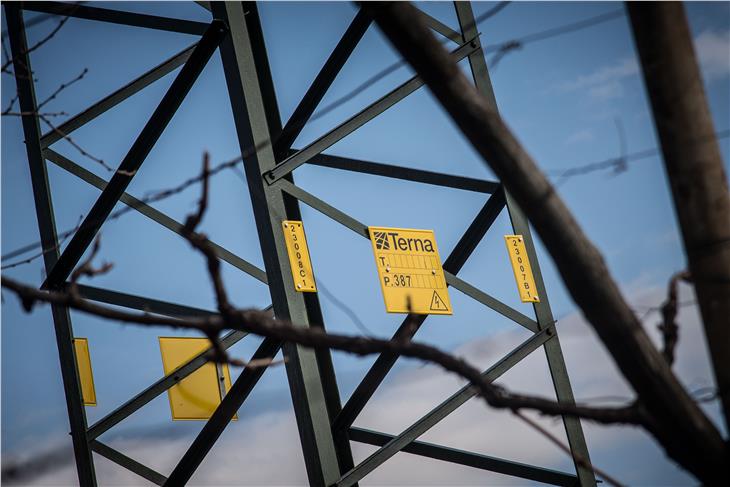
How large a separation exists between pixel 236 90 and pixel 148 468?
7.30ft

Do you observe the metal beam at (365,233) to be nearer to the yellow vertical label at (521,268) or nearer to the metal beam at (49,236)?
the yellow vertical label at (521,268)

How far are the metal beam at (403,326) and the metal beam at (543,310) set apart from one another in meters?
0.12

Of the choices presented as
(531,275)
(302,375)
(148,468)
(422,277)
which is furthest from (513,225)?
(148,468)

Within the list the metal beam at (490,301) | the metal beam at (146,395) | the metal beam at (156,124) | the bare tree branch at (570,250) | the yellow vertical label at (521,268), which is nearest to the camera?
the bare tree branch at (570,250)

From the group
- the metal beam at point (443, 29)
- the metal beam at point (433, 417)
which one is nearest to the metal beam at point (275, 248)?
the metal beam at point (433, 417)

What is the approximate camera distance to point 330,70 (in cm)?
405

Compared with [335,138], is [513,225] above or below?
below

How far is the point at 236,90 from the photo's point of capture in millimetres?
3502

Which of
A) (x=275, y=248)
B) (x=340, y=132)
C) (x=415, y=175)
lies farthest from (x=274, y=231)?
(x=415, y=175)

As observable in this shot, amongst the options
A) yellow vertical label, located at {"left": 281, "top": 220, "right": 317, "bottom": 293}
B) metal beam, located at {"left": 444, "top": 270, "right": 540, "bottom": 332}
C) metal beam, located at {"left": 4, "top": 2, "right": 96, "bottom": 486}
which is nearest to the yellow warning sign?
metal beam, located at {"left": 444, "top": 270, "right": 540, "bottom": 332}

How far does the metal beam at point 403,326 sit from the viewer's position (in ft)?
13.2

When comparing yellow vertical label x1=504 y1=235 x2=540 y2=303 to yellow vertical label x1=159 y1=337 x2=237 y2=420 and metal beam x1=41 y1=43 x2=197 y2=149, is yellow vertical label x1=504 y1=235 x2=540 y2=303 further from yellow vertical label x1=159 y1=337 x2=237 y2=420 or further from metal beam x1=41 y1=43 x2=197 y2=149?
metal beam x1=41 y1=43 x2=197 y2=149

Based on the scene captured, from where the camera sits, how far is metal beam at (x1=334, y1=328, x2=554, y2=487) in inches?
134

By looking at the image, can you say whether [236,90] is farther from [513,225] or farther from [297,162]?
[513,225]
